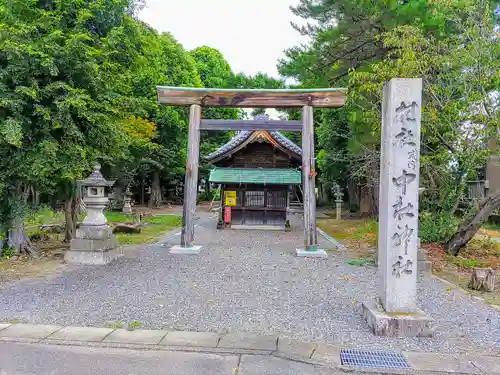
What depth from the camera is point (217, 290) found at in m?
6.13

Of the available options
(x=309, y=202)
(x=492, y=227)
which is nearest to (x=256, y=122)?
(x=309, y=202)

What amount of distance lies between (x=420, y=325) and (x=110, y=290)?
4553 mm

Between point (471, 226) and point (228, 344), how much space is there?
797 centimetres

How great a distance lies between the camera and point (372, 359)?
3.68m

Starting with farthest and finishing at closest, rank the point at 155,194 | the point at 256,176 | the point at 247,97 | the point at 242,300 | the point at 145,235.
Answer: the point at 155,194 < the point at 256,176 < the point at 145,235 < the point at 247,97 < the point at 242,300

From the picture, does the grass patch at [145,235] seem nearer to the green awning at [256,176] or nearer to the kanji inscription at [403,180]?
the green awning at [256,176]

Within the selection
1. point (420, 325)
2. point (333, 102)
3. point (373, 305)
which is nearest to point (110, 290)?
point (373, 305)

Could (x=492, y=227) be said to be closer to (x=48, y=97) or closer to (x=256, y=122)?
(x=256, y=122)

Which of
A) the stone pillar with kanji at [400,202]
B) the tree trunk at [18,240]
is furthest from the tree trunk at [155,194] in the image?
the stone pillar with kanji at [400,202]

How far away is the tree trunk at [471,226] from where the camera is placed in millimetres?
8922

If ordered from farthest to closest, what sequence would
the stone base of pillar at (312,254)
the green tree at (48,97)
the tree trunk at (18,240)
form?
the stone base of pillar at (312,254) < the tree trunk at (18,240) < the green tree at (48,97)

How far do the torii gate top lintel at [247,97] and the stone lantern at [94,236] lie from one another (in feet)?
8.85

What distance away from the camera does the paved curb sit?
3527mm

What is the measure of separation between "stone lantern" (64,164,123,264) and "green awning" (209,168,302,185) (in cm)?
697
